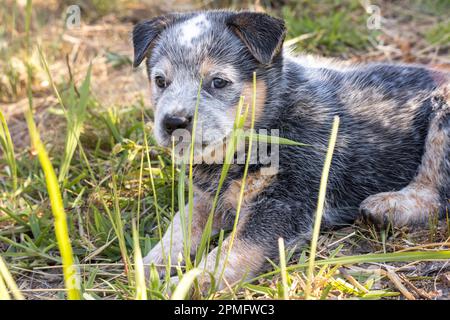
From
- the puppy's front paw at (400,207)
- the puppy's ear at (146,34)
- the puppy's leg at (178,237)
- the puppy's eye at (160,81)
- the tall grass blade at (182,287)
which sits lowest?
the puppy's leg at (178,237)

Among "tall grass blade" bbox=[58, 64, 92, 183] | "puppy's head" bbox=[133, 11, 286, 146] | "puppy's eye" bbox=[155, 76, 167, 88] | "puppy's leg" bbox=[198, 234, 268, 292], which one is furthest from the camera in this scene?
"tall grass blade" bbox=[58, 64, 92, 183]

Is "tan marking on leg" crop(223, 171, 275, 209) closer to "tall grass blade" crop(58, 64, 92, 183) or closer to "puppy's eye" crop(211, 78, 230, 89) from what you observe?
"puppy's eye" crop(211, 78, 230, 89)

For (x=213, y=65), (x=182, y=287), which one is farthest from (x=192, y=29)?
(x=182, y=287)

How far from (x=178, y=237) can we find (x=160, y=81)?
0.93 meters

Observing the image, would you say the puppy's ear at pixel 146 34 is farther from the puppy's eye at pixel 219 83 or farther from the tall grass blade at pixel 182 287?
the tall grass blade at pixel 182 287

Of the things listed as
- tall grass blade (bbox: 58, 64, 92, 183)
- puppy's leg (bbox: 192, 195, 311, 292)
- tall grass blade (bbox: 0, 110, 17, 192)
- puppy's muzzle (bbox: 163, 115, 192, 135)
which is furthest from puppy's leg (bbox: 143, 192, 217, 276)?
tall grass blade (bbox: 0, 110, 17, 192)

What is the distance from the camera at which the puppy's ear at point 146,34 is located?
12.8 feet

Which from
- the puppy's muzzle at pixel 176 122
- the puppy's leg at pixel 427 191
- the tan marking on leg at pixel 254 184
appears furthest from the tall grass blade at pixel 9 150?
the puppy's leg at pixel 427 191

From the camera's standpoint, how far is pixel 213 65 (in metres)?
3.57

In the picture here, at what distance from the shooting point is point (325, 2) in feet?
22.1

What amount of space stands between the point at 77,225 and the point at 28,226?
29cm

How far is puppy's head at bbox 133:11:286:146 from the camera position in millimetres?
3395

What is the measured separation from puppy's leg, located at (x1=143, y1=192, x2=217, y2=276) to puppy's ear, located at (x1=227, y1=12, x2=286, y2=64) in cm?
94
